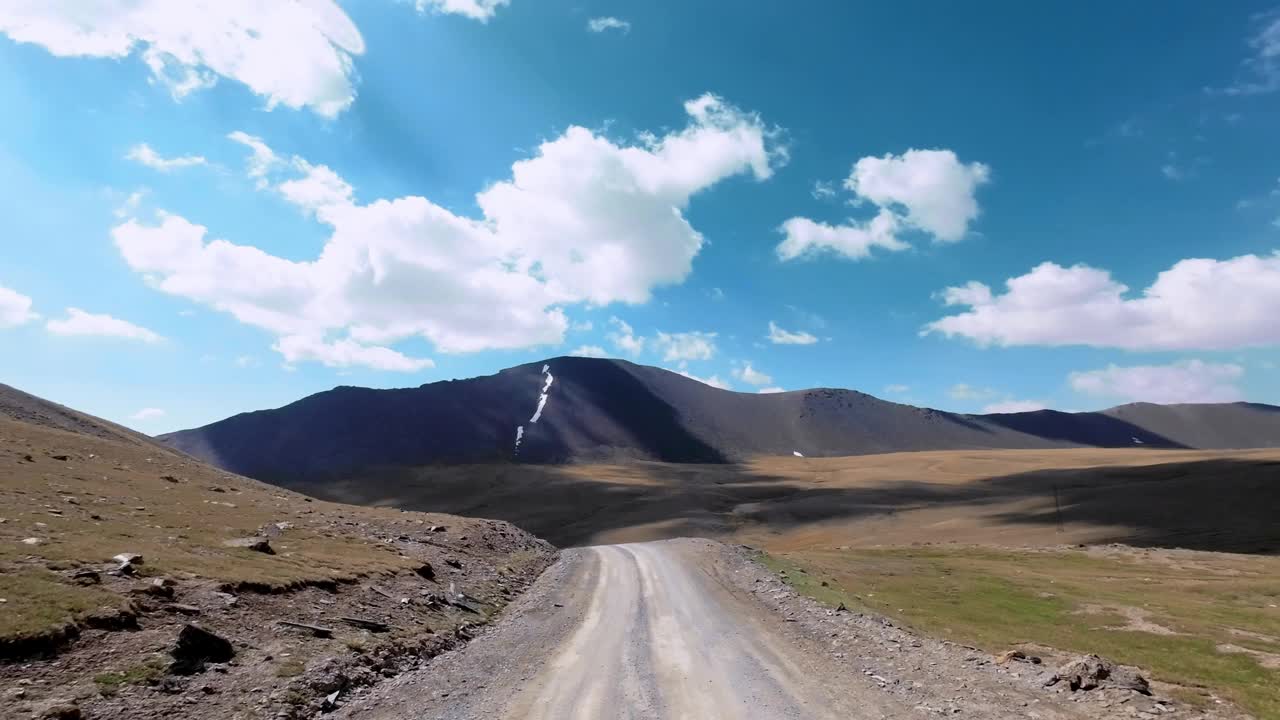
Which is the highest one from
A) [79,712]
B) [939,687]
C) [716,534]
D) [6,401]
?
[6,401]

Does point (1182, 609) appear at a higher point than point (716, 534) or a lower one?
higher

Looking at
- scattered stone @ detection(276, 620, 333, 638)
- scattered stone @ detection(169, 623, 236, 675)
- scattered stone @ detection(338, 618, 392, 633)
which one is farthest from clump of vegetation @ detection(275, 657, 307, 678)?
scattered stone @ detection(338, 618, 392, 633)

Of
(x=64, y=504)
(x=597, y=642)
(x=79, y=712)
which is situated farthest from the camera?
(x=64, y=504)

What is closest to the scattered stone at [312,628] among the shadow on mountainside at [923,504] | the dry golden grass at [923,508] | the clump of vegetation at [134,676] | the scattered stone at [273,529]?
the clump of vegetation at [134,676]

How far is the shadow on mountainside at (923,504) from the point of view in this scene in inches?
2842

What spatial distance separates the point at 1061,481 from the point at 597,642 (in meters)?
156

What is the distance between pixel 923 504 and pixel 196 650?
117978 millimetres

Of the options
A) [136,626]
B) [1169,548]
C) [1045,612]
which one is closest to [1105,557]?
[1169,548]

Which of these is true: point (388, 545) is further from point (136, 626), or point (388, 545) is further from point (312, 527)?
point (136, 626)

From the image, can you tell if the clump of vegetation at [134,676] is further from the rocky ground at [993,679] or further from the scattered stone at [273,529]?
the scattered stone at [273,529]

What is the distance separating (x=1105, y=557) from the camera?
175 ft

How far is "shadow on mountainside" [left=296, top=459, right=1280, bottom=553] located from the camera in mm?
72188

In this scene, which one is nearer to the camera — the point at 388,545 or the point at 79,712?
the point at 79,712

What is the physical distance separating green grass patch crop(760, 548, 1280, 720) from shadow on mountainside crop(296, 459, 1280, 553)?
23.8 meters
